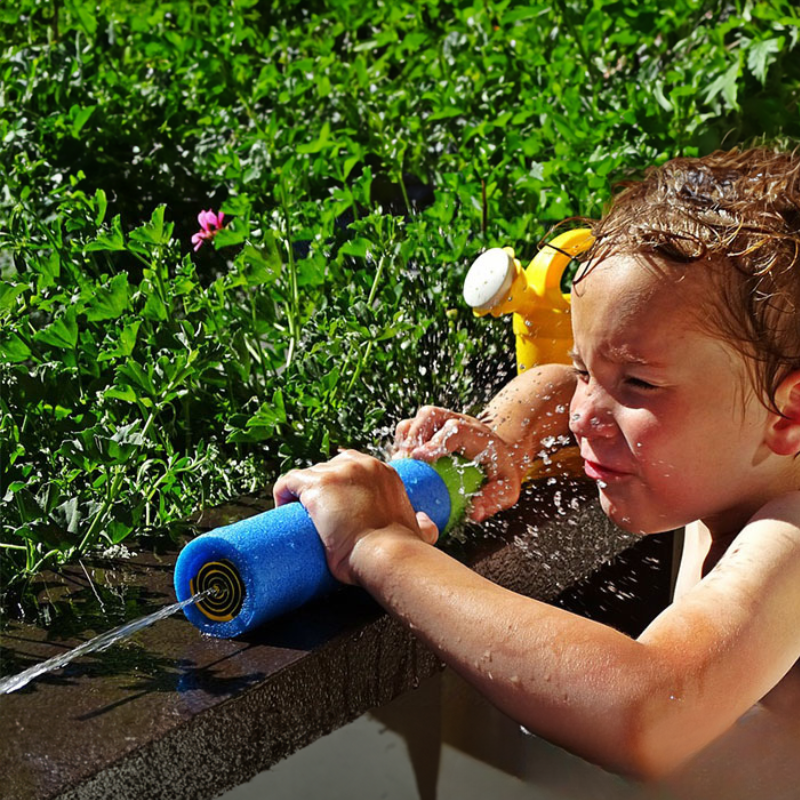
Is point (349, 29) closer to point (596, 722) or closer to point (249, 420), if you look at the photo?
point (249, 420)

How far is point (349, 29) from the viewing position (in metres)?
4.14

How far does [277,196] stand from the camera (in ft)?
9.37

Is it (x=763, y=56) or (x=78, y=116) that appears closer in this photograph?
(x=78, y=116)

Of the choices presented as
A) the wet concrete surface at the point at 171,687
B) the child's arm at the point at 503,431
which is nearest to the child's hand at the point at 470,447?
the child's arm at the point at 503,431

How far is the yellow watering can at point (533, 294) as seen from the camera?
2320 mm

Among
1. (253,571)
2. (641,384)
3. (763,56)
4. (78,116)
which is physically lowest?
(253,571)

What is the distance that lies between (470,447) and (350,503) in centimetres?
48

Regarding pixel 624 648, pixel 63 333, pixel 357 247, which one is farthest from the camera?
pixel 357 247

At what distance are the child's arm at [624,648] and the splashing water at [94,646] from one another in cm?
28

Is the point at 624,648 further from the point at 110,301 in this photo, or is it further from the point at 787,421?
the point at 110,301

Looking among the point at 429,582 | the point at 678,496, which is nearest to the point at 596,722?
the point at 429,582

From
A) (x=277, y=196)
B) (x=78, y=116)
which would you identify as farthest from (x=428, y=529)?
(x=78, y=116)

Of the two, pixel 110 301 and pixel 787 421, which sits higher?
pixel 110 301

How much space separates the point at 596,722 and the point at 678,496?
16.5 inches
